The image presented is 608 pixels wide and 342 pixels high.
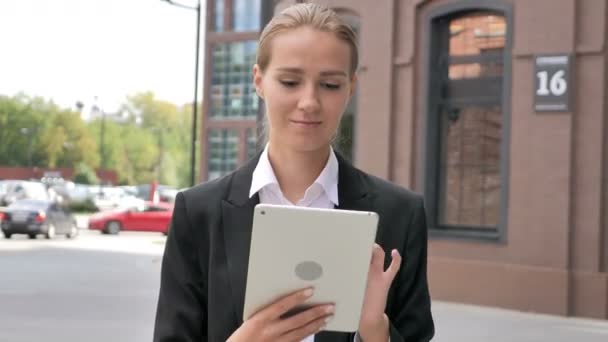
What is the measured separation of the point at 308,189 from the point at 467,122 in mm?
15319

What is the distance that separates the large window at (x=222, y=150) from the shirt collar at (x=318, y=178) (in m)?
56.6

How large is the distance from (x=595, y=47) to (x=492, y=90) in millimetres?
2192

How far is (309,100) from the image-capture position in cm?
233

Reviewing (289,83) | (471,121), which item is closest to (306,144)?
(289,83)

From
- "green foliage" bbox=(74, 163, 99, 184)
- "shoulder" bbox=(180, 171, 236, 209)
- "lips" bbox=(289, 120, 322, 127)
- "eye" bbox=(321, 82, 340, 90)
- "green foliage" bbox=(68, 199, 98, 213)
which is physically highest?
"eye" bbox=(321, 82, 340, 90)

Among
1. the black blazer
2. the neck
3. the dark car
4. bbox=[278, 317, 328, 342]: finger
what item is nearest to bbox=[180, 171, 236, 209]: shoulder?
the black blazer

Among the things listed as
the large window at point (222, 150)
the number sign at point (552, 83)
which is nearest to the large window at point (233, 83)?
the large window at point (222, 150)

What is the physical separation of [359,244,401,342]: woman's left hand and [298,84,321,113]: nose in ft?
1.34

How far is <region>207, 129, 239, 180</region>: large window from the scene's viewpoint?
2355 inches

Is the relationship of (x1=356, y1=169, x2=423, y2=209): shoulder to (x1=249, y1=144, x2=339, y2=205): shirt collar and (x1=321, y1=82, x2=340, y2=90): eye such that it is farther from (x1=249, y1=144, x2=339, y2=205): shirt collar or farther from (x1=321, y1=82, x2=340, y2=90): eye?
(x1=321, y1=82, x2=340, y2=90): eye

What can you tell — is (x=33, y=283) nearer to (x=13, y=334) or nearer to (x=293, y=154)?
(x=13, y=334)

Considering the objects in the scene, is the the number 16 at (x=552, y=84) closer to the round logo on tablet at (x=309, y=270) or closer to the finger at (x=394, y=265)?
the finger at (x=394, y=265)

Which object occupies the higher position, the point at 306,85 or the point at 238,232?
the point at 306,85

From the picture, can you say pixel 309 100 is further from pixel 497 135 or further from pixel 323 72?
pixel 497 135
